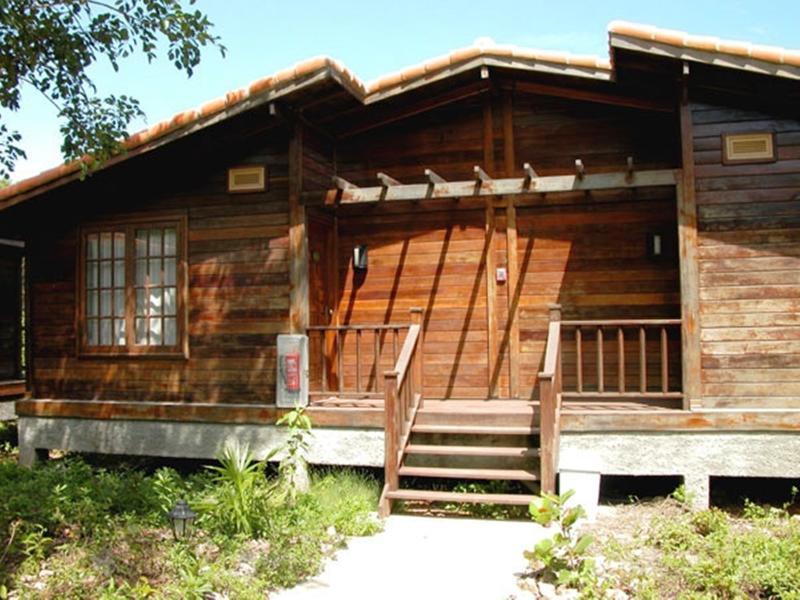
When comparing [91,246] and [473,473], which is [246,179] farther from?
[473,473]

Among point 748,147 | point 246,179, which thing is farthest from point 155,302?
point 748,147

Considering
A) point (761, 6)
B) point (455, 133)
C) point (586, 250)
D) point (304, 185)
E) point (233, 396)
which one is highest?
point (761, 6)

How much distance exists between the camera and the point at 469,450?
7156mm

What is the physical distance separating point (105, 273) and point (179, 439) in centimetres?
232

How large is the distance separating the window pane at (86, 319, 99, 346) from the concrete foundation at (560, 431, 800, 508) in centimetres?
574

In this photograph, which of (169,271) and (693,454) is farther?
(169,271)

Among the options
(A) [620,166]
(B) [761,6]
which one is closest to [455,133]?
(A) [620,166]

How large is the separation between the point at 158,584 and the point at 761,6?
30.9 feet

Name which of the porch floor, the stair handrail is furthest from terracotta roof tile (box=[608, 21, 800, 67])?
the porch floor

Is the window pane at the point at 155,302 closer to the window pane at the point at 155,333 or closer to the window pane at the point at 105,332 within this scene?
the window pane at the point at 155,333

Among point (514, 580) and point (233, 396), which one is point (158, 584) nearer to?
point (514, 580)

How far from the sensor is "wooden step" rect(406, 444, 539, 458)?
7.04m

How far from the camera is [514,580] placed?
5191 millimetres

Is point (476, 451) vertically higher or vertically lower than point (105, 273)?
lower
